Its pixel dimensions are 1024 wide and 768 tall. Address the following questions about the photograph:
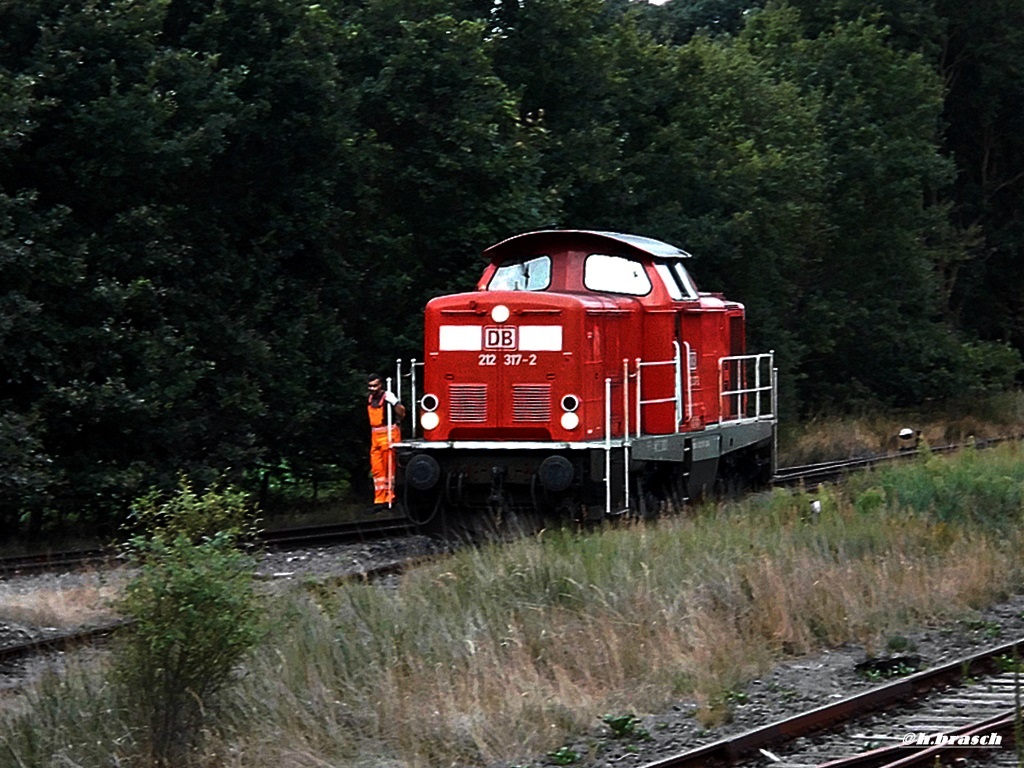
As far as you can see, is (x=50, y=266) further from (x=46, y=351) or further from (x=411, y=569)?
(x=411, y=569)

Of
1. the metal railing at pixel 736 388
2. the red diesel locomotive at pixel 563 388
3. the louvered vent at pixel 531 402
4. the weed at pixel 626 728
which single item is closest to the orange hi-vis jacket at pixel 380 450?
the red diesel locomotive at pixel 563 388

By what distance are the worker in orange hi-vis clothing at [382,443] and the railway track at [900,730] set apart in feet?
23.9

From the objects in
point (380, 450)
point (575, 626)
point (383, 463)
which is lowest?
point (575, 626)

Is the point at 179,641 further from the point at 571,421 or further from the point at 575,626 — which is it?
the point at 571,421

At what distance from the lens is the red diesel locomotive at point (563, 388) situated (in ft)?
45.5

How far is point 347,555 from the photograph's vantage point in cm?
1462

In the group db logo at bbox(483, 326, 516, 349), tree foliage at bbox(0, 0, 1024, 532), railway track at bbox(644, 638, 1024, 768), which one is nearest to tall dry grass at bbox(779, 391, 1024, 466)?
tree foliage at bbox(0, 0, 1024, 532)

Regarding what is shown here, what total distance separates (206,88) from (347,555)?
6514mm

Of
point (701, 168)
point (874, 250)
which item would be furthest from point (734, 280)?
point (874, 250)

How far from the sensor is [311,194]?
18.8m

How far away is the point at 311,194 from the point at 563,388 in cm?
642

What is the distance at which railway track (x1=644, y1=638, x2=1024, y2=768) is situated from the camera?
7086 millimetres

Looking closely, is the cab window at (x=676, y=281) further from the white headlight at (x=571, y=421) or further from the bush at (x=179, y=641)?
the bush at (x=179, y=641)

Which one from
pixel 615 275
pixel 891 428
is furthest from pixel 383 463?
pixel 891 428
